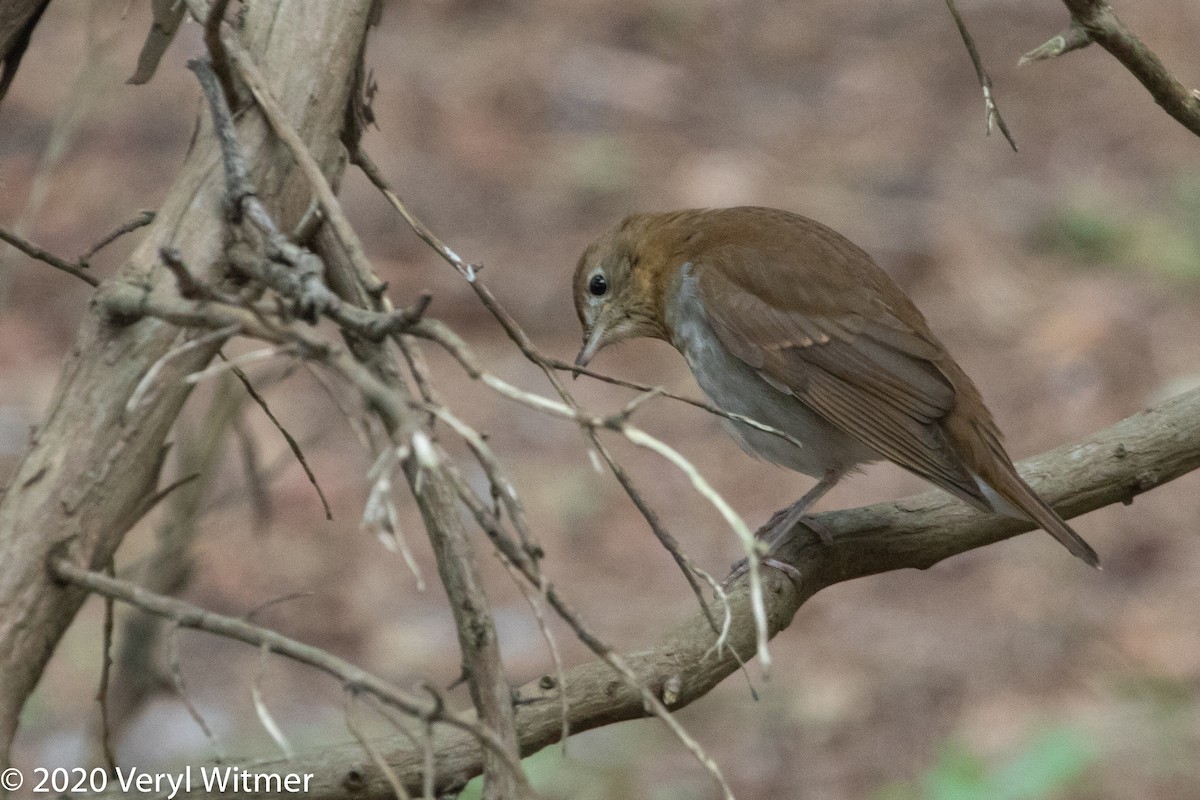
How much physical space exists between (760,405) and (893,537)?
0.78 metres

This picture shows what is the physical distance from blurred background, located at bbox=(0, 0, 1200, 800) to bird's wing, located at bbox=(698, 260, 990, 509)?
1194 millimetres

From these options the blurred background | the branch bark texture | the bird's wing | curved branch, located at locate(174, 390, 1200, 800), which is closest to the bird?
the bird's wing

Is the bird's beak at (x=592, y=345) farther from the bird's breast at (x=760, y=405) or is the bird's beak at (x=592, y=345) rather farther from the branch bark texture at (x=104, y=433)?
the branch bark texture at (x=104, y=433)

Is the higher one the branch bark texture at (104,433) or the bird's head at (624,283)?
the branch bark texture at (104,433)

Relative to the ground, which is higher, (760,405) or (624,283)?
(624,283)

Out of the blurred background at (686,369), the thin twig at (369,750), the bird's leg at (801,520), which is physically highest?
the thin twig at (369,750)

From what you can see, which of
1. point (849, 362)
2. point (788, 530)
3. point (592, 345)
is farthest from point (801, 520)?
point (592, 345)

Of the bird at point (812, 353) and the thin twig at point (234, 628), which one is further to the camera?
the bird at point (812, 353)

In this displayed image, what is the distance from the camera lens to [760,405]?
12.4ft

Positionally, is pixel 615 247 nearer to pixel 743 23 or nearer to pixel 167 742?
pixel 167 742

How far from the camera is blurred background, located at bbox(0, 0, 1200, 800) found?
5.23 meters

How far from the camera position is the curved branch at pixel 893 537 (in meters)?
2.38

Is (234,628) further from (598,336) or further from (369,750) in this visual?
(598,336)

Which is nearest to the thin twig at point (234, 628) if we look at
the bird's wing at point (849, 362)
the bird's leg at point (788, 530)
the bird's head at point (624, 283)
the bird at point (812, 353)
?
the bird's leg at point (788, 530)
